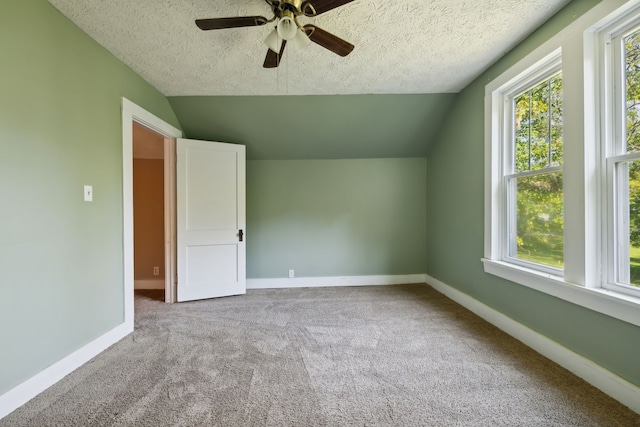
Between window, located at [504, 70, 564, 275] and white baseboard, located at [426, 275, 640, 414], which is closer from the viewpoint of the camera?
white baseboard, located at [426, 275, 640, 414]

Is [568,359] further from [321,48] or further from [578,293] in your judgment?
[321,48]

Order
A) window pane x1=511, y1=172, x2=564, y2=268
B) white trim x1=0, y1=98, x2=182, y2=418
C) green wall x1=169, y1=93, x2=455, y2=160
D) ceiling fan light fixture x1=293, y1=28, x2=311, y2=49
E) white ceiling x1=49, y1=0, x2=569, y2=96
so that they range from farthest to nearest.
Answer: green wall x1=169, y1=93, x2=455, y2=160, window pane x1=511, y1=172, x2=564, y2=268, white ceiling x1=49, y1=0, x2=569, y2=96, ceiling fan light fixture x1=293, y1=28, x2=311, y2=49, white trim x1=0, y1=98, x2=182, y2=418

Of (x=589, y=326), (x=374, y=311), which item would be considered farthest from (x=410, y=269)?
(x=589, y=326)

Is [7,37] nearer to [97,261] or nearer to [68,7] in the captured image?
[68,7]

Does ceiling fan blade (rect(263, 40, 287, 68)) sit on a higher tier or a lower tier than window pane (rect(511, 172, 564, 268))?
higher

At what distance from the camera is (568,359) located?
182cm

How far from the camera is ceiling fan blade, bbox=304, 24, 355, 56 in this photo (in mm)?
1631

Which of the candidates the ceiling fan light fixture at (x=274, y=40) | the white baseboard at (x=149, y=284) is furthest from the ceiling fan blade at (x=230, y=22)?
the white baseboard at (x=149, y=284)

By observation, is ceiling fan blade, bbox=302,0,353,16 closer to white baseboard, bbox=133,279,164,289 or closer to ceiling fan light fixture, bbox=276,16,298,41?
ceiling fan light fixture, bbox=276,16,298,41

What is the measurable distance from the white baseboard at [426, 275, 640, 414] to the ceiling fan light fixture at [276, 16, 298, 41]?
2733mm

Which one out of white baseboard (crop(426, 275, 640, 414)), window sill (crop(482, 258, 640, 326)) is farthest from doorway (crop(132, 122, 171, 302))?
window sill (crop(482, 258, 640, 326))

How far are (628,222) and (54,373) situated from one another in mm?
3684

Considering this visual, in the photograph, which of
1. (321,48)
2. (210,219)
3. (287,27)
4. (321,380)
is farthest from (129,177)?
(321,380)

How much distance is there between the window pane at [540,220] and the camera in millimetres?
2033
